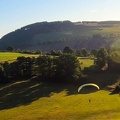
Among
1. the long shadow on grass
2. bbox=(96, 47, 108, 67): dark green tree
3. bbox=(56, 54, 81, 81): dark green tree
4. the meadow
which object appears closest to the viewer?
the meadow

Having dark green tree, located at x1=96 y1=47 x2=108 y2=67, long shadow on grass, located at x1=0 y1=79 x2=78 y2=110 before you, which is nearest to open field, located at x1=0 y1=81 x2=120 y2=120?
long shadow on grass, located at x1=0 y1=79 x2=78 y2=110

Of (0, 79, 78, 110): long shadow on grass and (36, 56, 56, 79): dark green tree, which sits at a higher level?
(36, 56, 56, 79): dark green tree

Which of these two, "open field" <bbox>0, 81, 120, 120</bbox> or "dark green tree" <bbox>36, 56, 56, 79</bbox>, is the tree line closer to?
"dark green tree" <bbox>36, 56, 56, 79</bbox>

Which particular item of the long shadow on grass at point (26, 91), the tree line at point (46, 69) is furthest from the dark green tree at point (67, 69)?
the long shadow on grass at point (26, 91)

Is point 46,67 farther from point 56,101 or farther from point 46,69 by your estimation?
point 56,101

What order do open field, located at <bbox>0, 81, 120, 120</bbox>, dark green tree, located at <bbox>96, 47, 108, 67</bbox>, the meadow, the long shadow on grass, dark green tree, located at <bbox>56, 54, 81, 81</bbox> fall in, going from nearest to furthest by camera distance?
1. open field, located at <bbox>0, 81, 120, 120</bbox>
2. the meadow
3. the long shadow on grass
4. dark green tree, located at <bbox>56, 54, 81, 81</bbox>
5. dark green tree, located at <bbox>96, 47, 108, 67</bbox>

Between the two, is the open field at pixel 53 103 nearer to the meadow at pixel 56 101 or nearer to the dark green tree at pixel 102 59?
the meadow at pixel 56 101

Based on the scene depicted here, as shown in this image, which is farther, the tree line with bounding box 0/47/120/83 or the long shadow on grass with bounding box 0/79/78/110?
the tree line with bounding box 0/47/120/83
